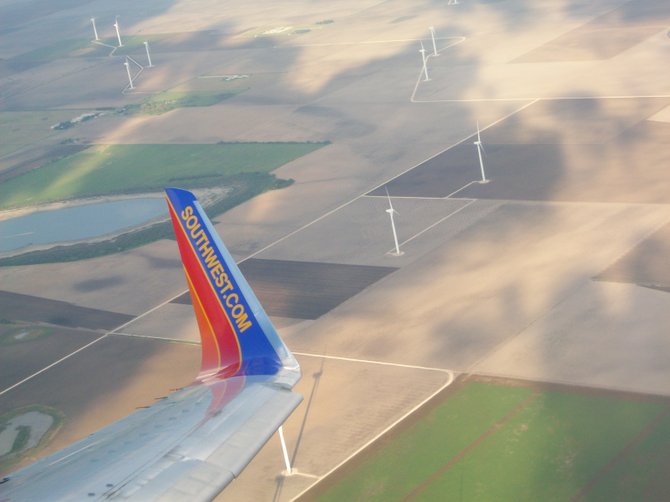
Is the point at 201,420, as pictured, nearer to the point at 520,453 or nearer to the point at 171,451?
the point at 171,451

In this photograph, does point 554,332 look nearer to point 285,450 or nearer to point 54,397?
point 285,450

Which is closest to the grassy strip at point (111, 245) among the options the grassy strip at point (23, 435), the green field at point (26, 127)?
the grassy strip at point (23, 435)

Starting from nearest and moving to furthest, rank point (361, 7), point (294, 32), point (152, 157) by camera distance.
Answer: point (152, 157)
point (294, 32)
point (361, 7)

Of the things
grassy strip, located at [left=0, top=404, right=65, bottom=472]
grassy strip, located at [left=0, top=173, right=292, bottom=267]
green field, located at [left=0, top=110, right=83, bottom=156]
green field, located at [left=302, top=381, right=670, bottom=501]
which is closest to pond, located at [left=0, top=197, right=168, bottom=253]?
grassy strip, located at [left=0, top=173, right=292, bottom=267]

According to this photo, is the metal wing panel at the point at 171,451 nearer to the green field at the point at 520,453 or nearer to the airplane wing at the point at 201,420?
the airplane wing at the point at 201,420

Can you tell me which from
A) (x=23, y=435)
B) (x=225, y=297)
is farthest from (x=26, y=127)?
(x=225, y=297)

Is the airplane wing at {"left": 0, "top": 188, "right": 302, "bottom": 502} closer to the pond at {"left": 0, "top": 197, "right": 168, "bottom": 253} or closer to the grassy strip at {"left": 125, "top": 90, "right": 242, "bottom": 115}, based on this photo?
the pond at {"left": 0, "top": 197, "right": 168, "bottom": 253}

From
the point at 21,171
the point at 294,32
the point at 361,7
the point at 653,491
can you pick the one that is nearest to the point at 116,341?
the point at 653,491
